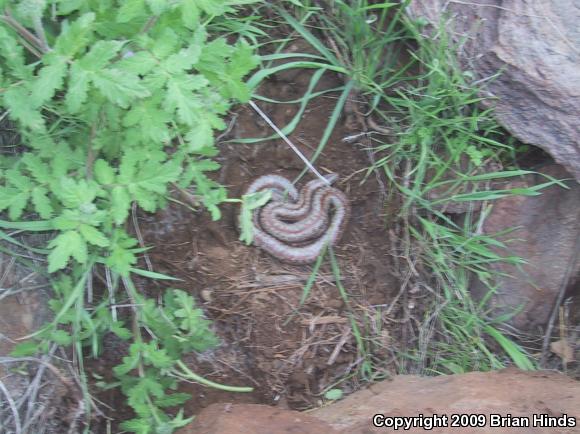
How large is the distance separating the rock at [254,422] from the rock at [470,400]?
13 centimetres

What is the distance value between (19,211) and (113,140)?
473 millimetres

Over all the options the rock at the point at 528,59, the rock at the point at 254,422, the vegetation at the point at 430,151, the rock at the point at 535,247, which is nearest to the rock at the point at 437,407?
the rock at the point at 254,422

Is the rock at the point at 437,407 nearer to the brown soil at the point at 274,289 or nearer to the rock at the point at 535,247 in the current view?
the brown soil at the point at 274,289

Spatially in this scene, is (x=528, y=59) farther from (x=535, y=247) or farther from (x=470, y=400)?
(x=470, y=400)

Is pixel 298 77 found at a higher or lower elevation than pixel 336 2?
lower

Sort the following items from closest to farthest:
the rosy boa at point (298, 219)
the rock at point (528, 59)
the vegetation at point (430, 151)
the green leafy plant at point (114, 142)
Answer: the green leafy plant at point (114, 142)
the rock at point (528, 59)
the vegetation at point (430, 151)
the rosy boa at point (298, 219)

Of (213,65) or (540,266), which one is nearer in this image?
(213,65)

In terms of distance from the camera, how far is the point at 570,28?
3203 mm

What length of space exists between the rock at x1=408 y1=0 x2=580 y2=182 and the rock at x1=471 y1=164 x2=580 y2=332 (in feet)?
0.81

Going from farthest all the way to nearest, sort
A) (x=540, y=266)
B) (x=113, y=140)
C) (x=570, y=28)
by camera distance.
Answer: (x=540, y=266)
(x=570, y=28)
(x=113, y=140)

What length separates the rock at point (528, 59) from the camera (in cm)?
317

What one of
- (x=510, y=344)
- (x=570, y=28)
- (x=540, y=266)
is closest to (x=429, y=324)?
(x=510, y=344)

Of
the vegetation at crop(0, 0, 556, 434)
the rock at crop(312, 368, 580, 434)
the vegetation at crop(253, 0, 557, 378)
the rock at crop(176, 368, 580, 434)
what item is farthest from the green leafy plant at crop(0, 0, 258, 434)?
the vegetation at crop(253, 0, 557, 378)

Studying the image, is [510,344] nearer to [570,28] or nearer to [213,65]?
[570,28]
